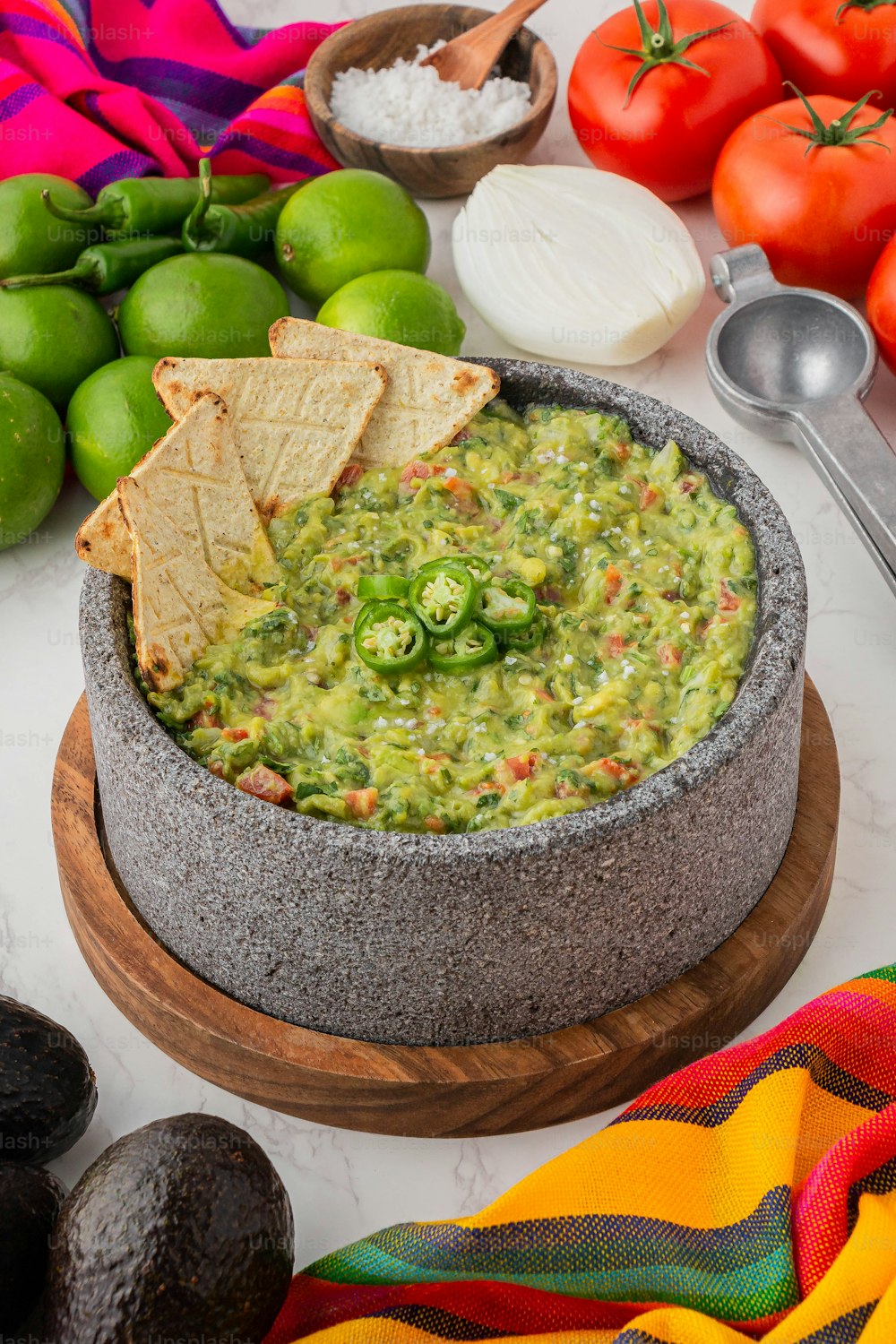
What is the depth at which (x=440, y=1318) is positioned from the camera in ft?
5.69

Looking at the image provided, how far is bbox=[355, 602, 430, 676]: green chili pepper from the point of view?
6.72ft

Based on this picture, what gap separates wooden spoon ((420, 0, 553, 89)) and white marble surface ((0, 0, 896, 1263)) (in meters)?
0.44

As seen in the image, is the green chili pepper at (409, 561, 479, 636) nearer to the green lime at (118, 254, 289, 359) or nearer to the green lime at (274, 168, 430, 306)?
the green lime at (118, 254, 289, 359)

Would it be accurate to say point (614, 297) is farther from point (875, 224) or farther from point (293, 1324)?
point (293, 1324)

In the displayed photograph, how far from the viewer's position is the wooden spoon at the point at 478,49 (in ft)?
11.8

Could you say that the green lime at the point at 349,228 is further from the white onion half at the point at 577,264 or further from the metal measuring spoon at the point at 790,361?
the metal measuring spoon at the point at 790,361

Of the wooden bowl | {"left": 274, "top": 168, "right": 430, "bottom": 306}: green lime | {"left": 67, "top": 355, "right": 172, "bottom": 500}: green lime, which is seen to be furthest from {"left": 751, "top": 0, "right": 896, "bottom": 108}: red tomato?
{"left": 67, "top": 355, "right": 172, "bottom": 500}: green lime

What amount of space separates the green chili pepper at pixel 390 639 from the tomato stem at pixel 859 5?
2218 mm

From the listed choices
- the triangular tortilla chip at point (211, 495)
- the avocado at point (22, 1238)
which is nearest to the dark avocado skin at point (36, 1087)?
the avocado at point (22, 1238)

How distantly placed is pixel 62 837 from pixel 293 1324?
0.83 metres

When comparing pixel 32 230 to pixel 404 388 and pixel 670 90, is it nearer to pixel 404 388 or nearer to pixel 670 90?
pixel 404 388

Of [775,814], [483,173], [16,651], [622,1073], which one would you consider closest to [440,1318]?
[622,1073]

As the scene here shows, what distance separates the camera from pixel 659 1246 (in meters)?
1.73

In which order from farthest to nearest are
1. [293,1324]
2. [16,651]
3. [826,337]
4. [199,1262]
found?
1. [826,337]
2. [16,651]
3. [293,1324]
4. [199,1262]
